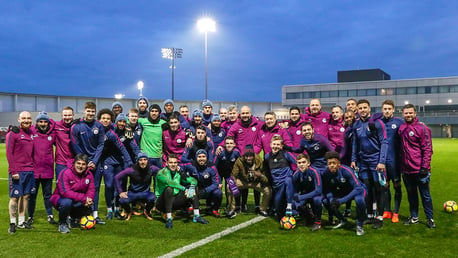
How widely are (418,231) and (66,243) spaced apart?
200 inches

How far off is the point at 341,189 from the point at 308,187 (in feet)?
1.68

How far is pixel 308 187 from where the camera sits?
6055mm

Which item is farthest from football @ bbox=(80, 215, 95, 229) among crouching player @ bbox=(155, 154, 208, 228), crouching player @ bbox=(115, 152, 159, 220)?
crouching player @ bbox=(155, 154, 208, 228)

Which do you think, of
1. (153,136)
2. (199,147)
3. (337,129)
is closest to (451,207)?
(337,129)

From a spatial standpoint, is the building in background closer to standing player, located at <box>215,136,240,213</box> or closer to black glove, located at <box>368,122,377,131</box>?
standing player, located at <box>215,136,240,213</box>

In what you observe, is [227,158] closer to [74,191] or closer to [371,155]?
[371,155]

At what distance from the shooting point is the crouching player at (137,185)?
646 centimetres

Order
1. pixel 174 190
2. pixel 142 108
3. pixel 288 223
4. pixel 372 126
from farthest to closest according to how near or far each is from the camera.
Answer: pixel 142 108 → pixel 174 190 → pixel 372 126 → pixel 288 223

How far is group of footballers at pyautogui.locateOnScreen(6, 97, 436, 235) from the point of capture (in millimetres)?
5762

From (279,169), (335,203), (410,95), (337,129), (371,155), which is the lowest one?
(335,203)

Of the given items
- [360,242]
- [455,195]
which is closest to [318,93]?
[455,195]

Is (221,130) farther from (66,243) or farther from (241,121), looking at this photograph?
(66,243)

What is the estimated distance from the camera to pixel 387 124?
6043 mm

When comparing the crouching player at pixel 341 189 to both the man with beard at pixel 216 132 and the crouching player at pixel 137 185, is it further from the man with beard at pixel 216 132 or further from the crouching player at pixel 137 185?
the crouching player at pixel 137 185
